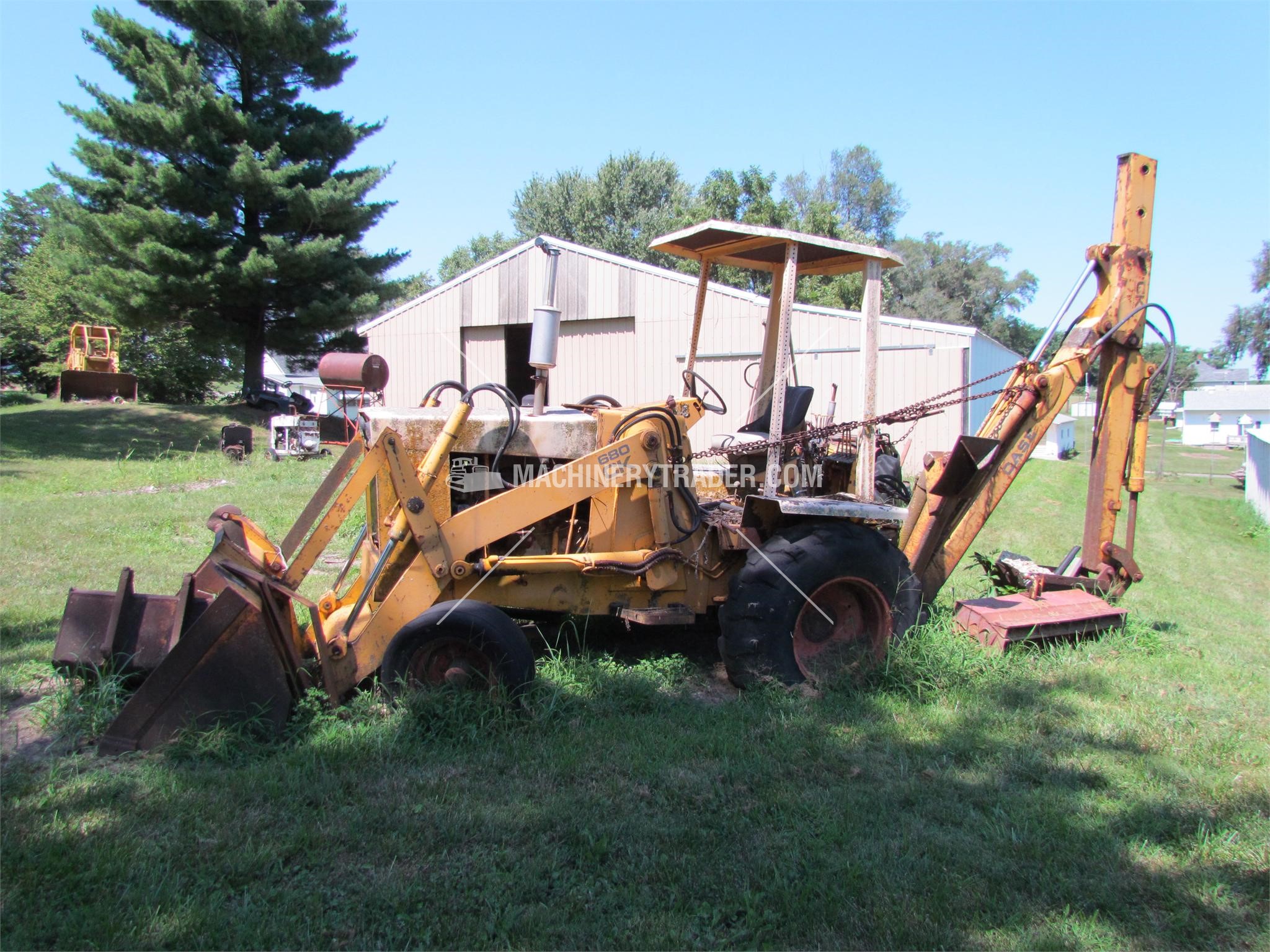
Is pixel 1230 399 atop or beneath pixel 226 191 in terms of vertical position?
beneath

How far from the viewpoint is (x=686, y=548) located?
197 inches

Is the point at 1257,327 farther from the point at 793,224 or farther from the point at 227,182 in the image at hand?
the point at 227,182

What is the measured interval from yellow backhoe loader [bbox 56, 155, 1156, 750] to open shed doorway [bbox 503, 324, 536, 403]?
480 inches

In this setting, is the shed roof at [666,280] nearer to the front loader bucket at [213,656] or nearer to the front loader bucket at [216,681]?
the front loader bucket at [213,656]

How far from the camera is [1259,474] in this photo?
1892 cm

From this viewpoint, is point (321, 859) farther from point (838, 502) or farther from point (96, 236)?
point (96, 236)

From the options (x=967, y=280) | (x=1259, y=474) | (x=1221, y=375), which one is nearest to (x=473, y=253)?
(x=967, y=280)

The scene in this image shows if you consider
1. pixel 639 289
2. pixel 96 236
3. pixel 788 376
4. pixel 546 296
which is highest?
pixel 96 236

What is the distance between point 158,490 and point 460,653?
10.7m

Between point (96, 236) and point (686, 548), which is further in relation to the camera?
point (96, 236)

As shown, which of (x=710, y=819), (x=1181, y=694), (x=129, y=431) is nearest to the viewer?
(x=710, y=819)

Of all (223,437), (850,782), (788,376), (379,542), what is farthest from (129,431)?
(850,782)

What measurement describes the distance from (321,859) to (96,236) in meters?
20.6

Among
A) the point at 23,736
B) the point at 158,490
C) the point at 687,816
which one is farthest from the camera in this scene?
the point at 158,490
